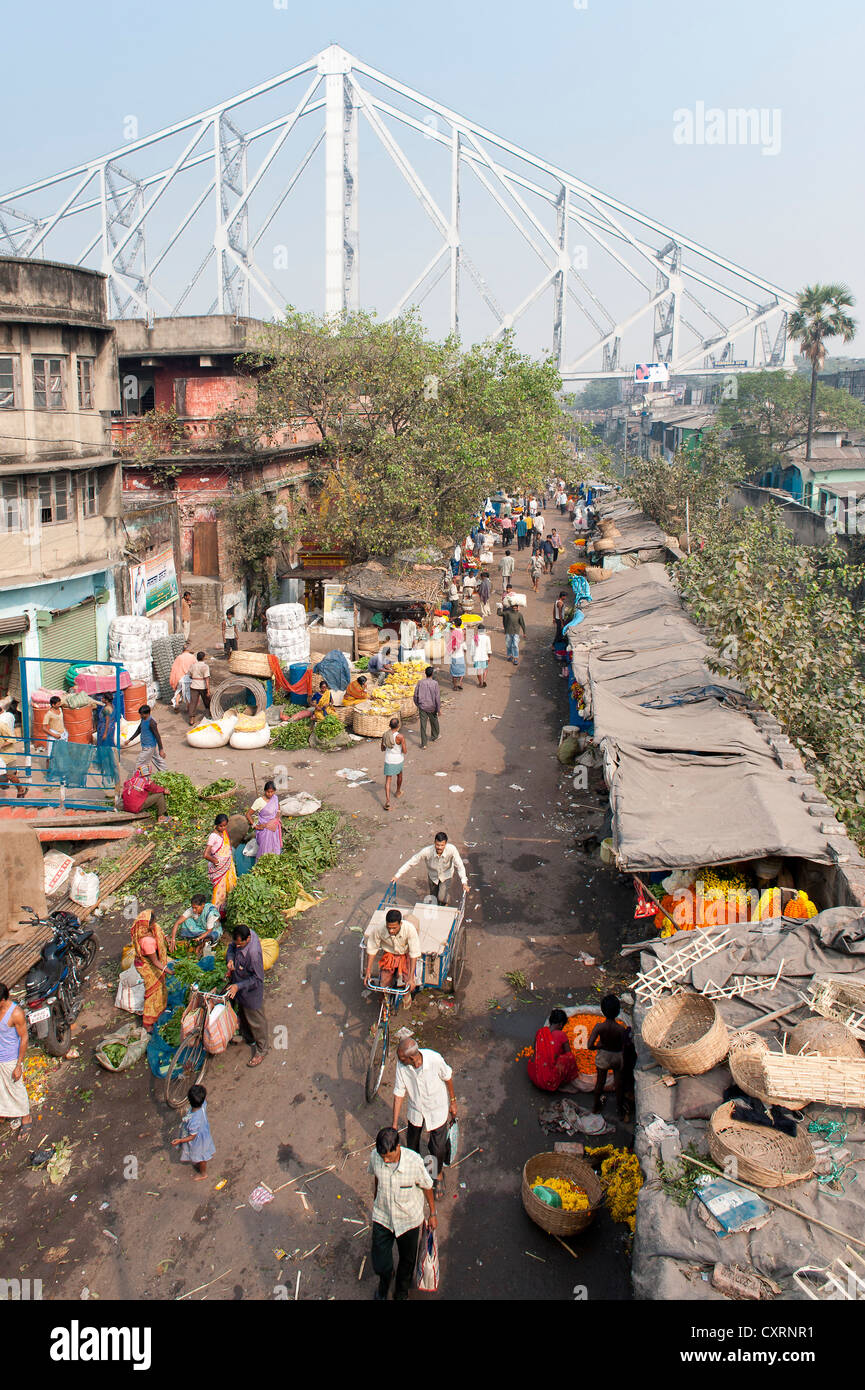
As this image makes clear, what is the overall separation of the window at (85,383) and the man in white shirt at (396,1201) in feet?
46.4

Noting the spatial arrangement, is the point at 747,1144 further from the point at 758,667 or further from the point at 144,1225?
the point at 758,667

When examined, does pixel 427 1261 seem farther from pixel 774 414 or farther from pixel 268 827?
pixel 774 414

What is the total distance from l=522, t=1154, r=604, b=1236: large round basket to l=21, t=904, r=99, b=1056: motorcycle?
3.88 m

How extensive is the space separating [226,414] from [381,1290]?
68.2 feet

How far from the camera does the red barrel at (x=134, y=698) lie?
14.2 meters

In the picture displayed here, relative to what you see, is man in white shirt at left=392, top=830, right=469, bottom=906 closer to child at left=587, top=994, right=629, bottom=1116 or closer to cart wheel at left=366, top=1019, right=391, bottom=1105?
cart wheel at left=366, top=1019, right=391, bottom=1105

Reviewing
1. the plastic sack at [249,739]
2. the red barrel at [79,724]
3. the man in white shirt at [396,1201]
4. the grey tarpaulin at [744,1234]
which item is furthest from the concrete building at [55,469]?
the grey tarpaulin at [744,1234]

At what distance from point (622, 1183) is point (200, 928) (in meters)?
4.15

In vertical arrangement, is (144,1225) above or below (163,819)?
below

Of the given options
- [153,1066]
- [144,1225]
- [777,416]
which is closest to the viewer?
[144,1225]

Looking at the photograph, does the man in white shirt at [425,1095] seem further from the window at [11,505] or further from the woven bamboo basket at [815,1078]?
the window at [11,505]

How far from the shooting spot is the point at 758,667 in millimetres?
10383

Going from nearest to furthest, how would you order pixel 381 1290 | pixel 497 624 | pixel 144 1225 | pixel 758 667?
pixel 381 1290
pixel 144 1225
pixel 758 667
pixel 497 624
